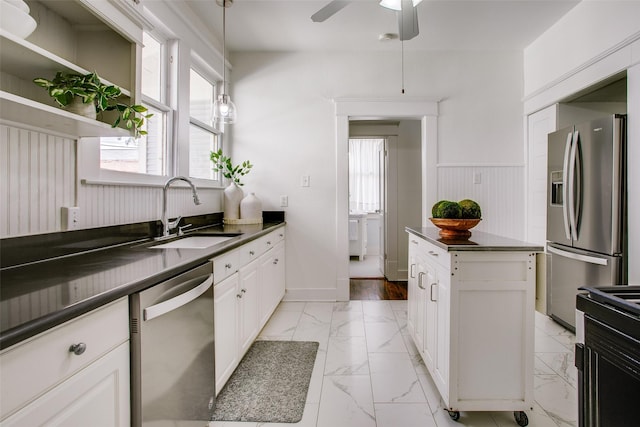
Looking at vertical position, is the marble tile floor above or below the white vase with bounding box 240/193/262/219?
below

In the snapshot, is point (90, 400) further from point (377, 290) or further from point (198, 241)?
point (377, 290)

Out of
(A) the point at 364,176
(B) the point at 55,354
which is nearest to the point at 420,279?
(B) the point at 55,354

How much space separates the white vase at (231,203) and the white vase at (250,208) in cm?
6

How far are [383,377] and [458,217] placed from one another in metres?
1.08

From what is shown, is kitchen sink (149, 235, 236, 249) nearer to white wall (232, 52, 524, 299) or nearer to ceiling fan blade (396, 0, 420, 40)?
white wall (232, 52, 524, 299)

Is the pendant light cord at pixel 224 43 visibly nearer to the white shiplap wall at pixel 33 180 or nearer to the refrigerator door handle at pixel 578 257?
the white shiplap wall at pixel 33 180

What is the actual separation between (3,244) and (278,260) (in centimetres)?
227

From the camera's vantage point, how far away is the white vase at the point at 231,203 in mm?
3406

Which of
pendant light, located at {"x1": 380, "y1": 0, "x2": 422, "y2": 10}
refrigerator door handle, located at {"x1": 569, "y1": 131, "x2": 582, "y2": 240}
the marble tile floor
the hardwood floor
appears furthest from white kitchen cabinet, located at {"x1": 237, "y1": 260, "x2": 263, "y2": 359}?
refrigerator door handle, located at {"x1": 569, "y1": 131, "x2": 582, "y2": 240}

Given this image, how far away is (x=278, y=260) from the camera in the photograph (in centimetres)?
337

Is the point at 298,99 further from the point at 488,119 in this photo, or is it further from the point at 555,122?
the point at 555,122

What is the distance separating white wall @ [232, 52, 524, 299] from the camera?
12.2 ft

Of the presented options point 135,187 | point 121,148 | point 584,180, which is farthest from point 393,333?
point 121,148

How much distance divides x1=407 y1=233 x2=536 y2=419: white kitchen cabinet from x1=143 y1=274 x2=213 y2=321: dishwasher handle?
1.14 m
